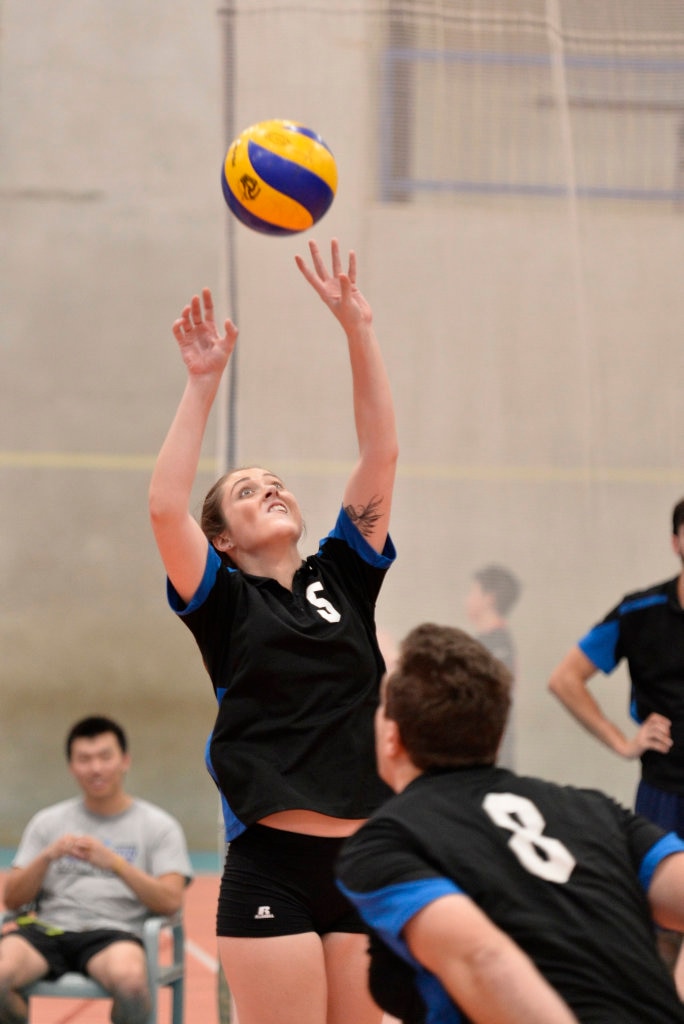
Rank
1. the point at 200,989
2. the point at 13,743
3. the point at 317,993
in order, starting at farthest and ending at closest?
1. the point at 13,743
2. the point at 200,989
3. the point at 317,993

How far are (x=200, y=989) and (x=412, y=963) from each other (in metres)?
4.23

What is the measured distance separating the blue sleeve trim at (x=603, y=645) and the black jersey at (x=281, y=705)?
1959mm

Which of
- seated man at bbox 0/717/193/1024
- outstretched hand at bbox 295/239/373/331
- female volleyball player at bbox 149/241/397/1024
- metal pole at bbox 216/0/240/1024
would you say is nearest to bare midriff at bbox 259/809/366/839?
Result: female volleyball player at bbox 149/241/397/1024

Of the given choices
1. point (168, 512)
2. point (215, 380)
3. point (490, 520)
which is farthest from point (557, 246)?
point (168, 512)

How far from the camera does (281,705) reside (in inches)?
95.8

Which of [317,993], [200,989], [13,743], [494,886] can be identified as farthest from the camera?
[13,743]

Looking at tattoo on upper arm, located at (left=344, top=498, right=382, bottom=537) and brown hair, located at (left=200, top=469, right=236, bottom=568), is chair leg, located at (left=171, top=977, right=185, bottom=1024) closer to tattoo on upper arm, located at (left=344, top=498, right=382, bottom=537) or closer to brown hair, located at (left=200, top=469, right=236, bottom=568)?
brown hair, located at (left=200, top=469, right=236, bottom=568)

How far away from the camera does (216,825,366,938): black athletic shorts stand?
7.71 ft

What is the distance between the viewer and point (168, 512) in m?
2.36

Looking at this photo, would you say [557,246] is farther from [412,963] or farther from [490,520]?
[412,963]

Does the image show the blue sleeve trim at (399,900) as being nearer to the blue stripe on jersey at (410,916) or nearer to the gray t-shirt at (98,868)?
the blue stripe on jersey at (410,916)

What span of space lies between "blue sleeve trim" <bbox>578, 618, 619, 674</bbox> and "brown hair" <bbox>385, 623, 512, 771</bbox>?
105 inches

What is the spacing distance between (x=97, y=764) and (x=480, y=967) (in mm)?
3374

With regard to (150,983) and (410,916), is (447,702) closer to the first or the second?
(410,916)
